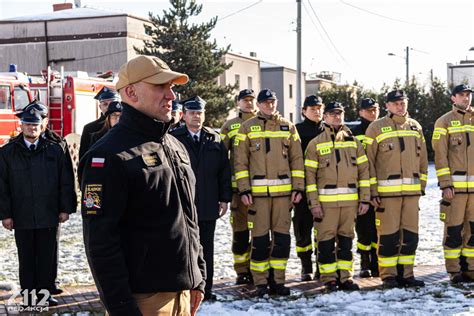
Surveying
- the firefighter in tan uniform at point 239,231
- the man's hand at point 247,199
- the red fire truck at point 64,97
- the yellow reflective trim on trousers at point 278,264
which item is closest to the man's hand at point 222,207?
the man's hand at point 247,199

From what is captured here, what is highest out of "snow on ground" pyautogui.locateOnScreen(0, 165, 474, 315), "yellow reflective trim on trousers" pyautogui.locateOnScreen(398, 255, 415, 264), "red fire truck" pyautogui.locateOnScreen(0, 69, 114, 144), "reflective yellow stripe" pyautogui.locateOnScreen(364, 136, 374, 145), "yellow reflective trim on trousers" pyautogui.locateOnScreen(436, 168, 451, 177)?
"red fire truck" pyautogui.locateOnScreen(0, 69, 114, 144)

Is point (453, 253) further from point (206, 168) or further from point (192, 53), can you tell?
point (192, 53)

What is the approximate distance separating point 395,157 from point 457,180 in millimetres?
872

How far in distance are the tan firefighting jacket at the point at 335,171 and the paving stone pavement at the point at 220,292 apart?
1.05 meters

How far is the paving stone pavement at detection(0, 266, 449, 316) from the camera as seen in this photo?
6695 millimetres

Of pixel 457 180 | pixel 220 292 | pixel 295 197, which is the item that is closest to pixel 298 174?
pixel 295 197

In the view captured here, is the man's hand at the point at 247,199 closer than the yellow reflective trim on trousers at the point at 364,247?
Yes

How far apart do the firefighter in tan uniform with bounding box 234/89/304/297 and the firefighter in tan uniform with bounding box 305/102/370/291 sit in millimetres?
210

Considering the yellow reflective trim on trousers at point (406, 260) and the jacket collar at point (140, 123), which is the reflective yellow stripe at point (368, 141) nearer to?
the yellow reflective trim on trousers at point (406, 260)

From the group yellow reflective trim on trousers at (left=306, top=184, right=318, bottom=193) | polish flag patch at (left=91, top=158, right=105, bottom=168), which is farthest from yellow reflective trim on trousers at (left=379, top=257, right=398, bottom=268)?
polish flag patch at (left=91, top=158, right=105, bottom=168)

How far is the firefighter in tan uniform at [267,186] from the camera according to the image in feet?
24.5

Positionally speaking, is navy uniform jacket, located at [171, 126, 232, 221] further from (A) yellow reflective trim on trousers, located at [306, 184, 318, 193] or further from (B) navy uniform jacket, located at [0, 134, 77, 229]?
(B) navy uniform jacket, located at [0, 134, 77, 229]

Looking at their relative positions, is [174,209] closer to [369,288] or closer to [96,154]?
[96,154]

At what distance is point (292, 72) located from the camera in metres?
53.9
